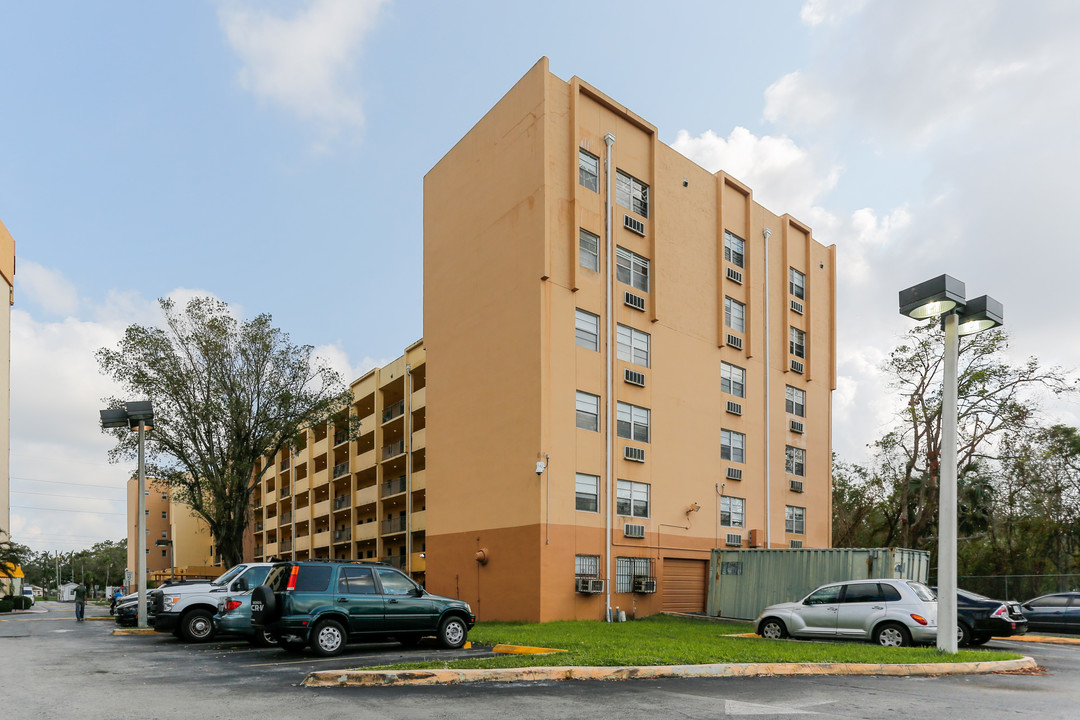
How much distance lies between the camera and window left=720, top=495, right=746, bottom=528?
32428 millimetres

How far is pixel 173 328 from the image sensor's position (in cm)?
3719

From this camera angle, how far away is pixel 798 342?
1491 inches

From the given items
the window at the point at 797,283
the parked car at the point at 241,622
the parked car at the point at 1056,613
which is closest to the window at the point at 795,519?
the window at the point at 797,283

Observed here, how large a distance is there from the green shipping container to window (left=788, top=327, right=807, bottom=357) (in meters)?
11.3

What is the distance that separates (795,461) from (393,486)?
21589mm

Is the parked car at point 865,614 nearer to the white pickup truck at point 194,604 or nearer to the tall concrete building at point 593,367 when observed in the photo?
the tall concrete building at point 593,367

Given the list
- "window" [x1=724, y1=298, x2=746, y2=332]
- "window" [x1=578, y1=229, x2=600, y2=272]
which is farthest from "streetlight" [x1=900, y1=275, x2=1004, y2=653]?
"window" [x1=724, y1=298, x2=746, y2=332]

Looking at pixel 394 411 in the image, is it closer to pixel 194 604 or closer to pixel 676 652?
pixel 194 604

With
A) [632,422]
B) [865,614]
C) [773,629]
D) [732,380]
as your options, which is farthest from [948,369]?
[732,380]

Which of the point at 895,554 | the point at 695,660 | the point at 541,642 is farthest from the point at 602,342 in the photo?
the point at 695,660

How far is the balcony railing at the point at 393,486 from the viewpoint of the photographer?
46609 millimetres

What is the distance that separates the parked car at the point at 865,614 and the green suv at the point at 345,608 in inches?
281

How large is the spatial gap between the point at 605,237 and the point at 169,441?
2040 centimetres

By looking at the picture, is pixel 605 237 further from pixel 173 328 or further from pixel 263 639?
pixel 173 328
